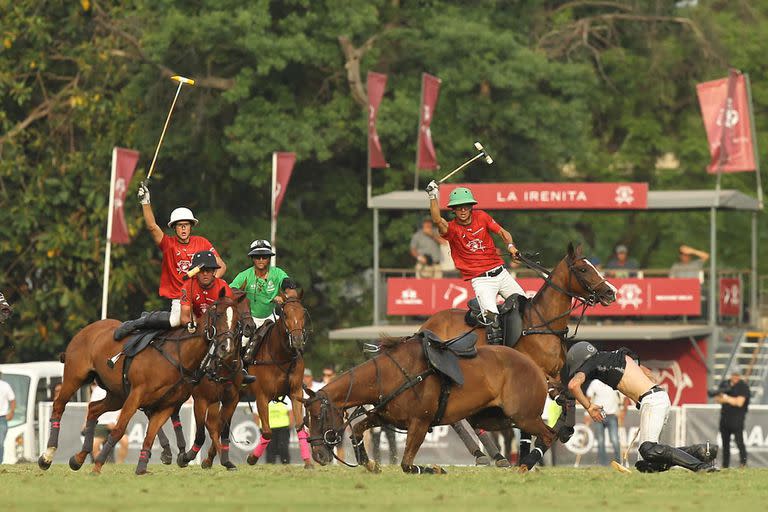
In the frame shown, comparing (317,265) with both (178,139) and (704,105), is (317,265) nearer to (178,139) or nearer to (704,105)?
(178,139)

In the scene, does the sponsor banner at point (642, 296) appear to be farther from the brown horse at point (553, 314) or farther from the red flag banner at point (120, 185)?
the brown horse at point (553, 314)

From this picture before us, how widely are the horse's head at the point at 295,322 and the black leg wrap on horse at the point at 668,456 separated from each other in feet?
12.0

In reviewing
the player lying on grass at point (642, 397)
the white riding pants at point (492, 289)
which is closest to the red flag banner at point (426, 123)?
the white riding pants at point (492, 289)

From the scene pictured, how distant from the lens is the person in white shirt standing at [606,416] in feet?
88.0

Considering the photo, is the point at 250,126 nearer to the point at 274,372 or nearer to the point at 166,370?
the point at 274,372

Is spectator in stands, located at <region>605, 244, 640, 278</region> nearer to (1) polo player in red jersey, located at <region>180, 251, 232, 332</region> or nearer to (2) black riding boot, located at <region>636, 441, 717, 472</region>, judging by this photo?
(2) black riding boot, located at <region>636, 441, 717, 472</region>

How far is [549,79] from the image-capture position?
131ft

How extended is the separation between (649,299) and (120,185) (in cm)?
1006

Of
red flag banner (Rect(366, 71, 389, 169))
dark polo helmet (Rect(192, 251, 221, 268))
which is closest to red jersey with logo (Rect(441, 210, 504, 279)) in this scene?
dark polo helmet (Rect(192, 251, 221, 268))

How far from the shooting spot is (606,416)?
87.7ft

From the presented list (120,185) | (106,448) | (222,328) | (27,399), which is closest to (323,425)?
(222,328)

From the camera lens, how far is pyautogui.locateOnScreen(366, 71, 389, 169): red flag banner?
36438 millimetres

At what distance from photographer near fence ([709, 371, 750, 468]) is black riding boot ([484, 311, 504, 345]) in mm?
8165

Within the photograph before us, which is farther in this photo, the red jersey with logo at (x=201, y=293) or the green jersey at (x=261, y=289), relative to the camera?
the green jersey at (x=261, y=289)
